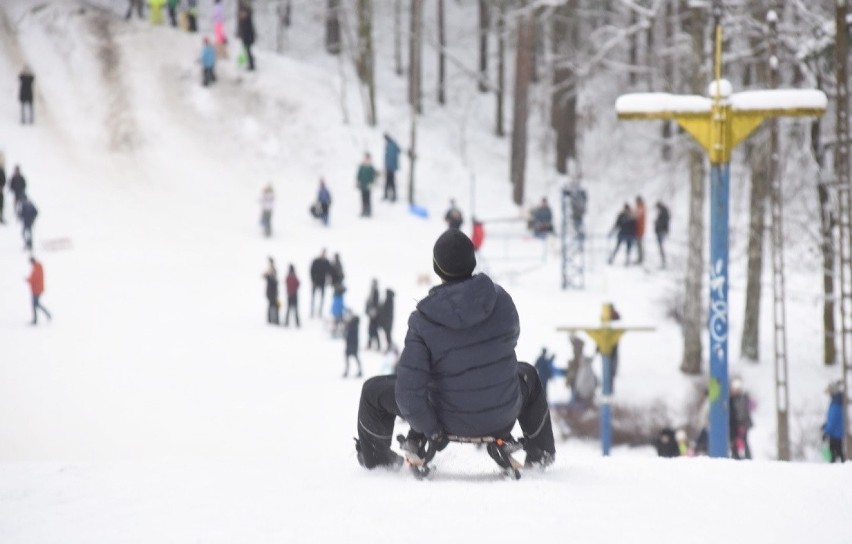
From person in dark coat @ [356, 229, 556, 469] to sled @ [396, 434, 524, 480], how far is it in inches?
1.0

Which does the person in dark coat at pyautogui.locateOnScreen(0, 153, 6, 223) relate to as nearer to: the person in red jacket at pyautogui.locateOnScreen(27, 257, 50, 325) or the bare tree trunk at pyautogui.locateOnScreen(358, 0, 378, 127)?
the person in red jacket at pyautogui.locateOnScreen(27, 257, 50, 325)

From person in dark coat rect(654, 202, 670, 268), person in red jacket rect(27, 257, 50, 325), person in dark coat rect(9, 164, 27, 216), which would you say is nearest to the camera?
person in red jacket rect(27, 257, 50, 325)

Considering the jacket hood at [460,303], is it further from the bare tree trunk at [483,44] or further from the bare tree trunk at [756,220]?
the bare tree trunk at [483,44]

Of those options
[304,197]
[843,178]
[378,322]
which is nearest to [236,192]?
[304,197]

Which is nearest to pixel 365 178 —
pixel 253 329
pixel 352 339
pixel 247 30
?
pixel 247 30

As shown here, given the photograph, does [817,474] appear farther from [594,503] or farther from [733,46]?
[733,46]

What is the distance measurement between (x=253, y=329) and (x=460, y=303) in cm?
1825

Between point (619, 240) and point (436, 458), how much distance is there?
2537 cm

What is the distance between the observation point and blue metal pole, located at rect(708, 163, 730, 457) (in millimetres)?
11406

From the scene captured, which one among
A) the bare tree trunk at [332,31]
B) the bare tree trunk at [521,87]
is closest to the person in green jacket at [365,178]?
the bare tree trunk at [521,87]

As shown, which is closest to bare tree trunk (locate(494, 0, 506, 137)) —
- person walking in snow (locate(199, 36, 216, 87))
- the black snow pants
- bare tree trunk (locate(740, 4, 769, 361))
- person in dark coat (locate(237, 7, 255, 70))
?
person in dark coat (locate(237, 7, 255, 70))

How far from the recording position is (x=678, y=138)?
955 inches

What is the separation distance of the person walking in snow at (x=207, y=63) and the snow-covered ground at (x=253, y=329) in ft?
1.57

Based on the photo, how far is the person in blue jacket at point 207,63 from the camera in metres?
37.5
